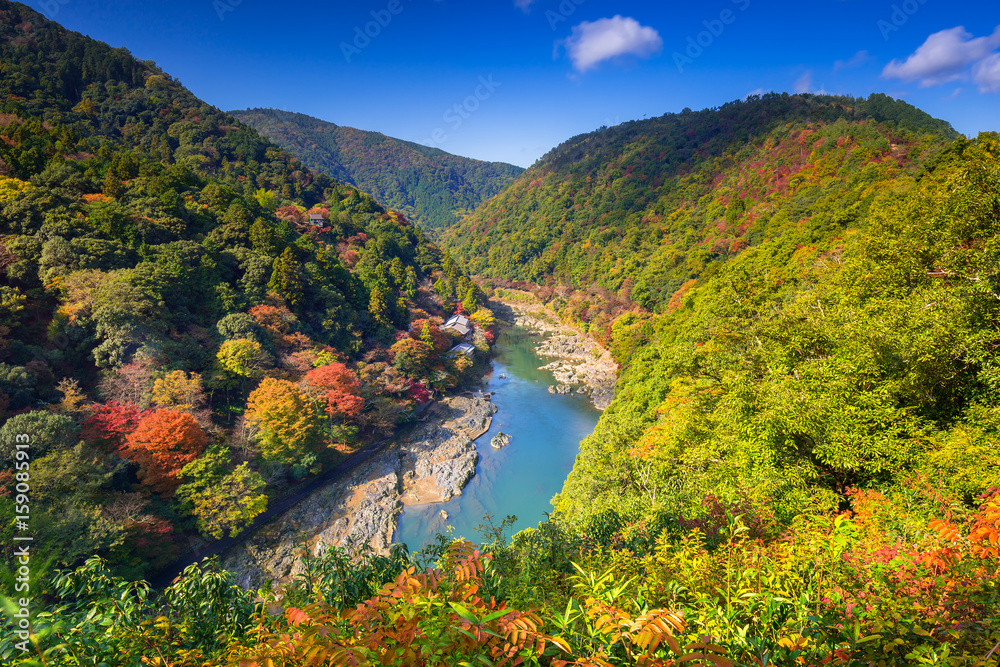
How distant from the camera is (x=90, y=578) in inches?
117

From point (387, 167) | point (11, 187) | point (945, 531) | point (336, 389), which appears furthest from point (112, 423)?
point (387, 167)

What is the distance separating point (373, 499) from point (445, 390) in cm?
1124

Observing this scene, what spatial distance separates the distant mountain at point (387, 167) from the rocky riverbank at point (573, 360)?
8179 centimetres

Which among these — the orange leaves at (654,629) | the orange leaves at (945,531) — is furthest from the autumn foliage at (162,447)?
the orange leaves at (945,531)

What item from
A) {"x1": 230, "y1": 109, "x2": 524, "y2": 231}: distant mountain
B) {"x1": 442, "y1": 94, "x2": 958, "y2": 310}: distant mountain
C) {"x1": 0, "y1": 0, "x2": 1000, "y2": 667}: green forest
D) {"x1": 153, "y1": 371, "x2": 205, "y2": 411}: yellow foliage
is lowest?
{"x1": 153, "y1": 371, "x2": 205, "y2": 411}: yellow foliage

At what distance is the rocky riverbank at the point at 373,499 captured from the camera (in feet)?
45.5

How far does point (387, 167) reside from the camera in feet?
479

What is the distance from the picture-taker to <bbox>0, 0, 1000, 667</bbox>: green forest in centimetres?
219

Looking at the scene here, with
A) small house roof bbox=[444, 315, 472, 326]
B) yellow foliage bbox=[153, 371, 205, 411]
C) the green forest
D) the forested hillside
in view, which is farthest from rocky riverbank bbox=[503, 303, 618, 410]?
yellow foliage bbox=[153, 371, 205, 411]

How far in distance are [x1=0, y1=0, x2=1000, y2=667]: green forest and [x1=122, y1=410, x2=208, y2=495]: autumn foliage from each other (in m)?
0.09

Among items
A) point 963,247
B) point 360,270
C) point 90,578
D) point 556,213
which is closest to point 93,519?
point 90,578

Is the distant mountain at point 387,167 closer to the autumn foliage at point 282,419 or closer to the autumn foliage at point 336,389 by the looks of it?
the autumn foliage at point 336,389

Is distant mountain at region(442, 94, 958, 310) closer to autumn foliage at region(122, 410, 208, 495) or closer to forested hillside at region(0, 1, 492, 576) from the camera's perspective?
forested hillside at region(0, 1, 492, 576)

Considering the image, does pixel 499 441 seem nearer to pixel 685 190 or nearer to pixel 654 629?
pixel 654 629
